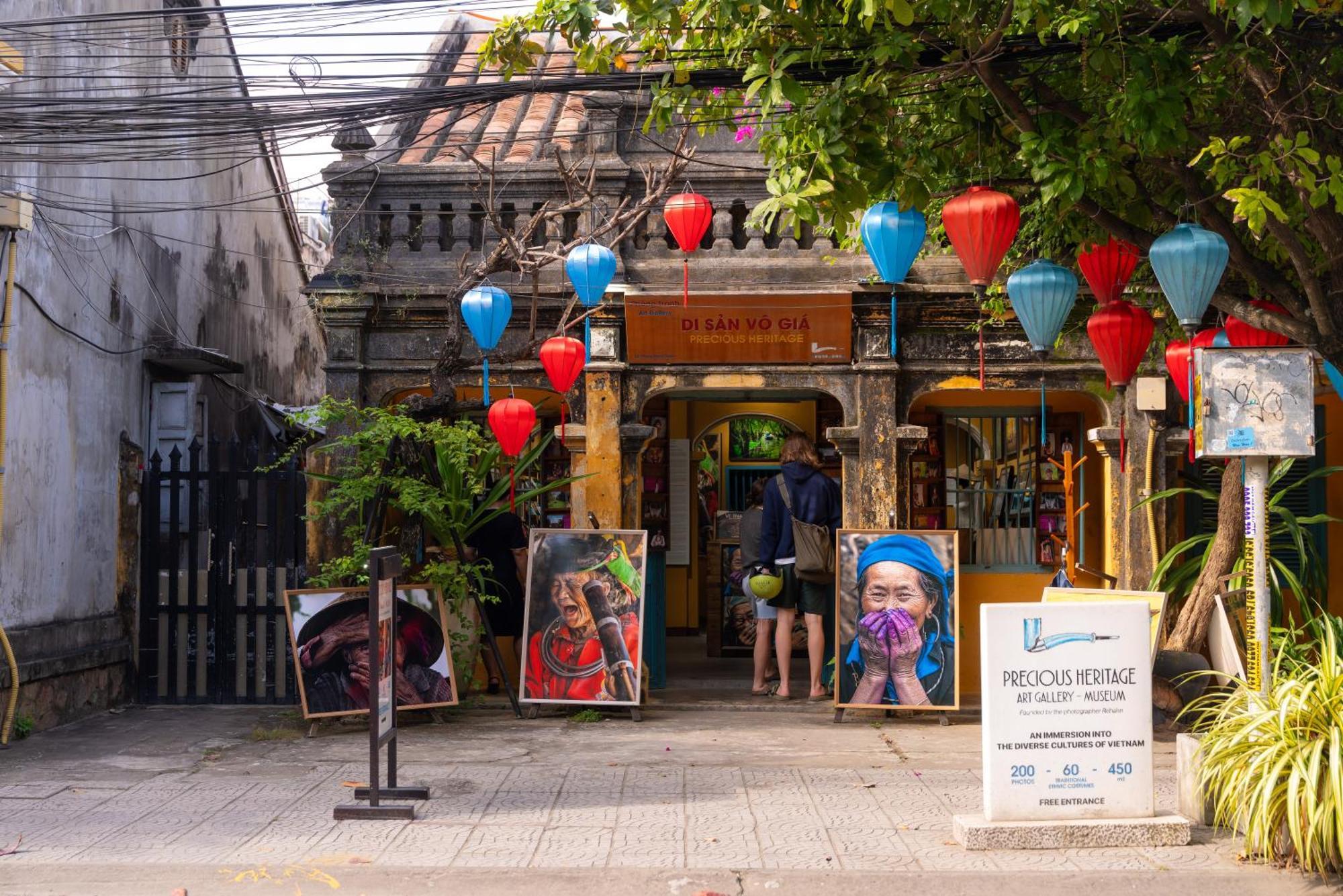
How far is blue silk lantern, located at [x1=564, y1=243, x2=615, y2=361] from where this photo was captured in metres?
9.62

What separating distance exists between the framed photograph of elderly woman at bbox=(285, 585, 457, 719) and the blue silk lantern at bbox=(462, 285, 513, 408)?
1956 mm

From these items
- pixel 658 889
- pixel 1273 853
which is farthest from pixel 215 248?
pixel 1273 853

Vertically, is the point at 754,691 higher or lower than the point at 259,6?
lower

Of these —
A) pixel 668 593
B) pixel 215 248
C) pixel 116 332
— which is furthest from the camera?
pixel 668 593

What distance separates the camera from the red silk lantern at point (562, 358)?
34.6 ft

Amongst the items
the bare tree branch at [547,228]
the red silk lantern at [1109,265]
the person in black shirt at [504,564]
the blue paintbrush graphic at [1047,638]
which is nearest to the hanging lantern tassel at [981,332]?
the red silk lantern at [1109,265]

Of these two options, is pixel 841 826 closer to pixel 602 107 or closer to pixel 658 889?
pixel 658 889

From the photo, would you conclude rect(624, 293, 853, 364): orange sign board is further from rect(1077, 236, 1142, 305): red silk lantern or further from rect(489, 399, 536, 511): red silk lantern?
rect(1077, 236, 1142, 305): red silk lantern

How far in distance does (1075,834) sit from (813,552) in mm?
4830

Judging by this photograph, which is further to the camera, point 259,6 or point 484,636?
point 484,636

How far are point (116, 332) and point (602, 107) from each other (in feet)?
16.1

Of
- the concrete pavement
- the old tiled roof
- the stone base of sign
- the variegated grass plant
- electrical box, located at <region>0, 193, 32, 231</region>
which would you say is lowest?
the concrete pavement

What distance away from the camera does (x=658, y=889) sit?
605 cm

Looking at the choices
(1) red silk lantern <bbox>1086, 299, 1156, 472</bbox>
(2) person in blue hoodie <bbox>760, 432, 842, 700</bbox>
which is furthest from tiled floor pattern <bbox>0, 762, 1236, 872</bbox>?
Answer: (2) person in blue hoodie <bbox>760, 432, 842, 700</bbox>
